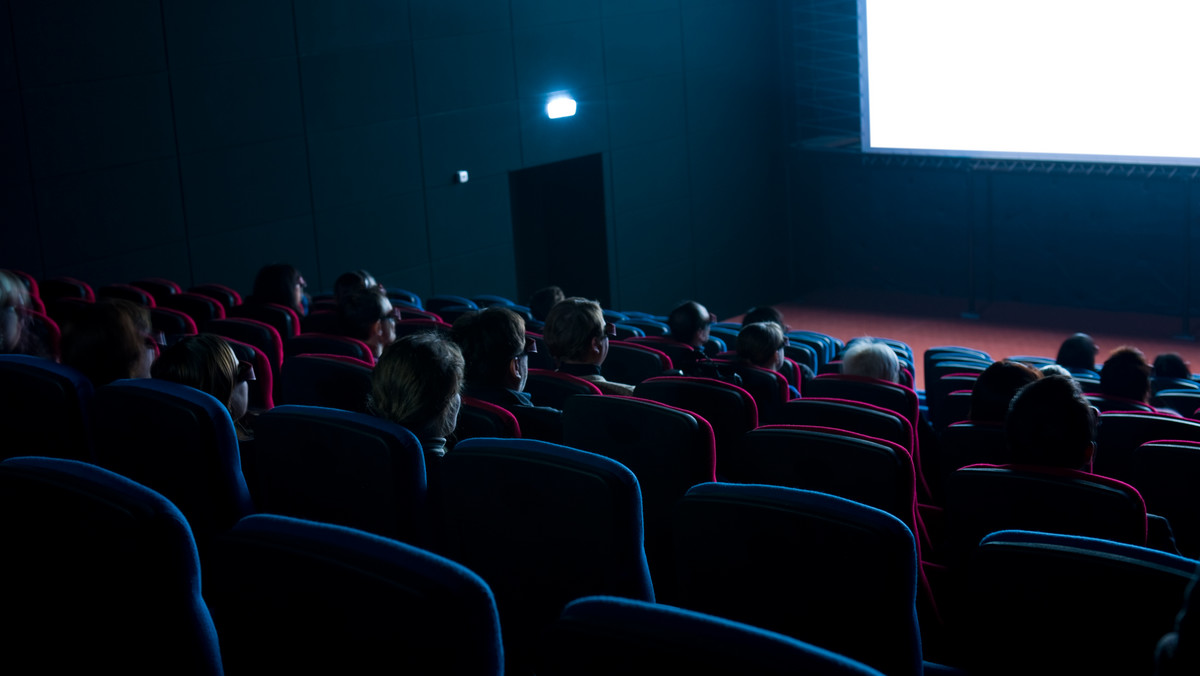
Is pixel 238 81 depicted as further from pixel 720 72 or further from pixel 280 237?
pixel 720 72

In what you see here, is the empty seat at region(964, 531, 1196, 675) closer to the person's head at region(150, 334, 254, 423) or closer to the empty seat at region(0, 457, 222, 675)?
the empty seat at region(0, 457, 222, 675)

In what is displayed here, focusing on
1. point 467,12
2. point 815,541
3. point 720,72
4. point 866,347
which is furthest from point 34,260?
point 720,72

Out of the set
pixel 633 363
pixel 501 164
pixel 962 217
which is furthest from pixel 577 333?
pixel 962 217

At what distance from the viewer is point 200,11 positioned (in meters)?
8.01

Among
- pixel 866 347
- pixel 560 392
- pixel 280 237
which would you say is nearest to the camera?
pixel 560 392

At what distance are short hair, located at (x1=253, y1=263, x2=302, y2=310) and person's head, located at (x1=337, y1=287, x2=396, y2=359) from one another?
1.00 m

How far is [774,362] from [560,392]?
4.91ft

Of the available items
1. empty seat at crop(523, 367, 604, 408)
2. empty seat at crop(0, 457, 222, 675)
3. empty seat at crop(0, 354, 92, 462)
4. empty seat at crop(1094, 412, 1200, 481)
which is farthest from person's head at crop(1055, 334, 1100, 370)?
empty seat at crop(0, 457, 222, 675)

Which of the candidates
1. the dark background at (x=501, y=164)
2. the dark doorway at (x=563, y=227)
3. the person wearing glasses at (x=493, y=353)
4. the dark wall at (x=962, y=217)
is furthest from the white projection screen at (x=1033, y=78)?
the person wearing glasses at (x=493, y=353)

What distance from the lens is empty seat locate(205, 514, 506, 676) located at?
142cm

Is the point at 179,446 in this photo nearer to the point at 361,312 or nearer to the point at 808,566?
the point at 808,566

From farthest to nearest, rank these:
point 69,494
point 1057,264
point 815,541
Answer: point 1057,264
point 815,541
point 69,494

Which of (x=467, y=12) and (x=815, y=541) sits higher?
(x=467, y=12)

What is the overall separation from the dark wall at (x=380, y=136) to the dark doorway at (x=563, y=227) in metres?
0.19
